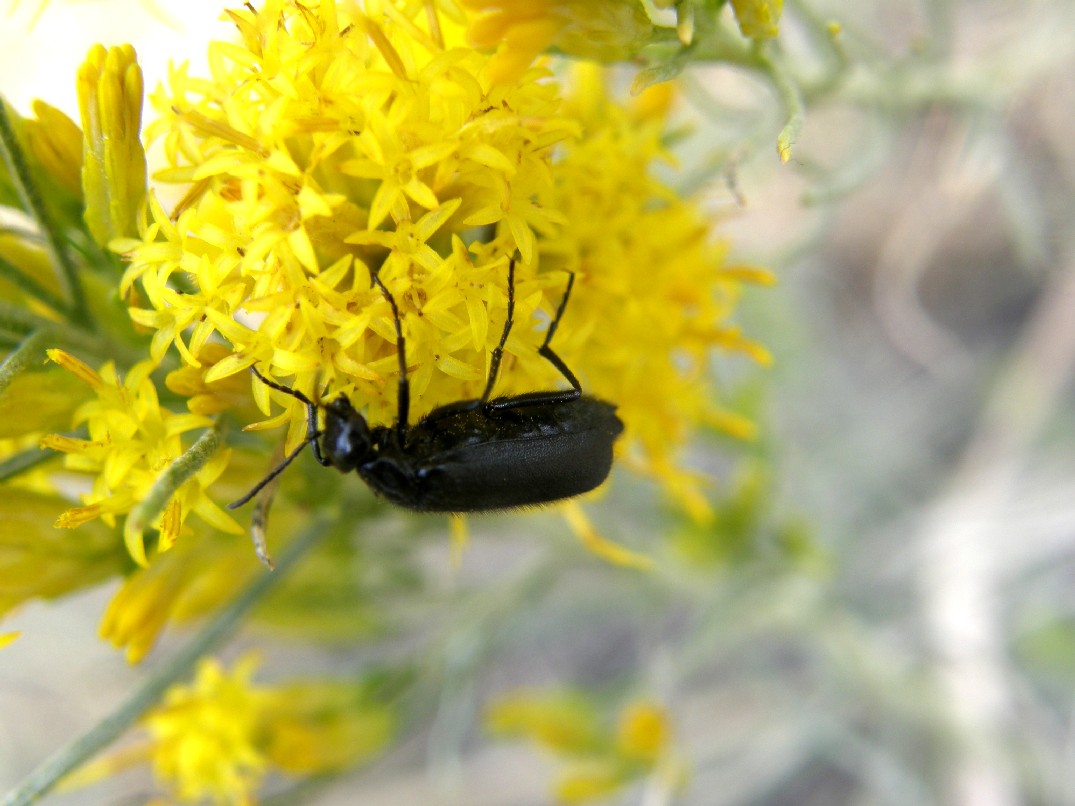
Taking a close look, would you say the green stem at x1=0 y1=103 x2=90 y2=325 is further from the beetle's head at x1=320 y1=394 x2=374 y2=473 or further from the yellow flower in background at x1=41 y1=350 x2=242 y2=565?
the beetle's head at x1=320 y1=394 x2=374 y2=473

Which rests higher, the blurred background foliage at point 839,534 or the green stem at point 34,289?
the blurred background foliage at point 839,534

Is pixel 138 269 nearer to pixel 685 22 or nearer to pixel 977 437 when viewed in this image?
pixel 685 22

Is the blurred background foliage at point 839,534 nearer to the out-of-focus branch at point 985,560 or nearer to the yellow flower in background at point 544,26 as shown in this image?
the out-of-focus branch at point 985,560

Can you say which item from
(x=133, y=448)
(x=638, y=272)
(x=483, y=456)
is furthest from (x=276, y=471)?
(x=638, y=272)

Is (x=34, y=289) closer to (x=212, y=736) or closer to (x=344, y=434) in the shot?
(x=344, y=434)

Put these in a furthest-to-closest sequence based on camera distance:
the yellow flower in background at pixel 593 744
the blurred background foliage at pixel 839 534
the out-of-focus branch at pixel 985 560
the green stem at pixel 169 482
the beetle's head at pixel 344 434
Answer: the out-of-focus branch at pixel 985 560 → the yellow flower in background at pixel 593 744 → the blurred background foliage at pixel 839 534 → the beetle's head at pixel 344 434 → the green stem at pixel 169 482

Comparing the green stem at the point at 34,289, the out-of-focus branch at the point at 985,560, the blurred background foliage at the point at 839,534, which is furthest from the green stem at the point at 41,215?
the out-of-focus branch at the point at 985,560
